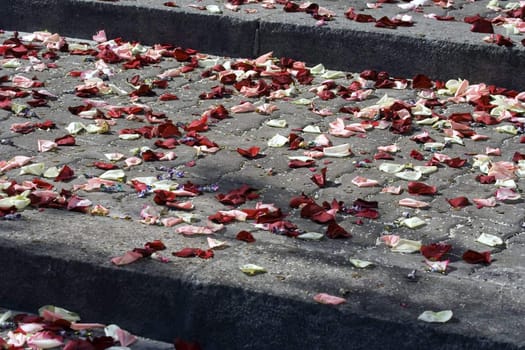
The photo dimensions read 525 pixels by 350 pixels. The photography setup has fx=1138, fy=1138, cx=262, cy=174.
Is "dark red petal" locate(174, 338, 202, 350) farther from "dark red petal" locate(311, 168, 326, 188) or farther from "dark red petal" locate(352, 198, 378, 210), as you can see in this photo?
"dark red petal" locate(311, 168, 326, 188)

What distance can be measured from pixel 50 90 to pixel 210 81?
0.79 m

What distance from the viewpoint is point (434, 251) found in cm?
344

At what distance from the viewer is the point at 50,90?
5359 millimetres

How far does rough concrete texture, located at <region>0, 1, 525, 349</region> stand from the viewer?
9.65 feet

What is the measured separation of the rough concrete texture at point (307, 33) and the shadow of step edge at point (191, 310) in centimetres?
284

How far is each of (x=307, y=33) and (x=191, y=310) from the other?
9.78 ft

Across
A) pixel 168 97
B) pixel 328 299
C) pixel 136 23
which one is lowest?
pixel 168 97

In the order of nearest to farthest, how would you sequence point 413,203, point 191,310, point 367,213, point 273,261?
point 191,310 < point 273,261 < point 367,213 < point 413,203

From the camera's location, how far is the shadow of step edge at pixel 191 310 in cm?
288

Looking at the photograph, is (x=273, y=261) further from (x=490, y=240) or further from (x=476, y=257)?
(x=490, y=240)

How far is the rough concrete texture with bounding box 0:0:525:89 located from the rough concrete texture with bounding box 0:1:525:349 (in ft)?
2.13

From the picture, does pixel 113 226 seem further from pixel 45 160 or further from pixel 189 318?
pixel 45 160

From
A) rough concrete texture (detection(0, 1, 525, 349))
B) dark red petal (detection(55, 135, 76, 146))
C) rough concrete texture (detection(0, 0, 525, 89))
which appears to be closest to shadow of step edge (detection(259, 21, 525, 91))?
rough concrete texture (detection(0, 0, 525, 89))

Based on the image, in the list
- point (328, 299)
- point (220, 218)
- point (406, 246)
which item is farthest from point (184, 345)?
point (406, 246)
